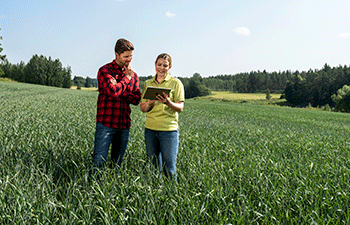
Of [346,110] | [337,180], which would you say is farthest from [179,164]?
[346,110]

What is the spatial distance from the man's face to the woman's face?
375mm

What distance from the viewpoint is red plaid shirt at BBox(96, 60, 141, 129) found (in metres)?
2.94

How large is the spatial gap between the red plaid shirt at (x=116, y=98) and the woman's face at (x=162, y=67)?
369 millimetres

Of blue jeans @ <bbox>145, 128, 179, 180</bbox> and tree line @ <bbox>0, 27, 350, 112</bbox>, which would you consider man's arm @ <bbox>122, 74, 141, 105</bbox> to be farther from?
tree line @ <bbox>0, 27, 350, 112</bbox>

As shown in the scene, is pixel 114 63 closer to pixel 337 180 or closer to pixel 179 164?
pixel 179 164

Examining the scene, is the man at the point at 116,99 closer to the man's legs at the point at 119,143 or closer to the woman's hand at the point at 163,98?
the man's legs at the point at 119,143

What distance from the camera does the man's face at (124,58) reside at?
116 inches

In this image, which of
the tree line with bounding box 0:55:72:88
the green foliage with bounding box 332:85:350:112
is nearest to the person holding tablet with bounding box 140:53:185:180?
the green foliage with bounding box 332:85:350:112

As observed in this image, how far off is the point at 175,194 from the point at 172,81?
1.45 metres

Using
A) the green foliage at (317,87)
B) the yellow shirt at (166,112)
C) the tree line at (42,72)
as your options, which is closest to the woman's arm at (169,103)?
the yellow shirt at (166,112)

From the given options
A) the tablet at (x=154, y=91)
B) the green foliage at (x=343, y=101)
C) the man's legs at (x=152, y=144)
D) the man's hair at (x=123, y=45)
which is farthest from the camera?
the green foliage at (x=343, y=101)

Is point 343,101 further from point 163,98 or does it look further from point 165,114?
point 163,98

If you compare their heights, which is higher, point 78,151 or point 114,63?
point 114,63

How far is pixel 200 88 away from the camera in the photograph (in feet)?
345
